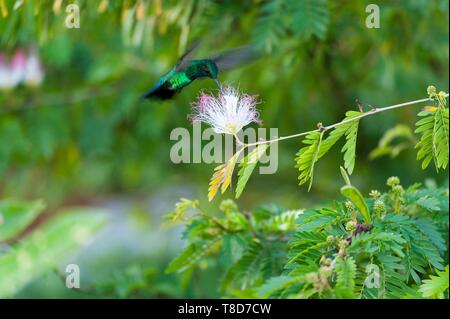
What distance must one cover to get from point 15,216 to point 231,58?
56.0 inches

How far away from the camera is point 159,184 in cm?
623

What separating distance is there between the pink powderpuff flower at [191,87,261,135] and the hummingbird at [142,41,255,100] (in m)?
0.28

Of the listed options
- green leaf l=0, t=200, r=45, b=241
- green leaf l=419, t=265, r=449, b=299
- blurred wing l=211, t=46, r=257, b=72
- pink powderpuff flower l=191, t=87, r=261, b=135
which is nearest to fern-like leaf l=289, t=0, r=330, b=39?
blurred wing l=211, t=46, r=257, b=72

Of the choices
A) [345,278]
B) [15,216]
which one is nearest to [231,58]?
[345,278]

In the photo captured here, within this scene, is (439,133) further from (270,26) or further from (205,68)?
(270,26)

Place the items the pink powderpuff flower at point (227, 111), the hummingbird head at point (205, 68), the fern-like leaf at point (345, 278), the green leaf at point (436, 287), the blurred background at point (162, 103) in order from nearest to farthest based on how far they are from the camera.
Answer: the fern-like leaf at point (345, 278) < the green leaf at point (436, 287) < the pink powderpuff flower at point (227, 111) < the hummingbird head at point (205, 68) < the blurred background at point (162, 103)

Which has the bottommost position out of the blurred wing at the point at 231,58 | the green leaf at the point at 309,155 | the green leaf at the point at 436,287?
the green leaf at the point at 436,287

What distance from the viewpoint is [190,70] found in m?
1.99

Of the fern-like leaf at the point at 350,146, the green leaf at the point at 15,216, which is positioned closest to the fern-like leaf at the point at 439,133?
the fern-like leaf at the point at 350,146

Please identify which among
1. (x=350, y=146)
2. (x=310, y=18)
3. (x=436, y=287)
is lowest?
(x=436, y=287)

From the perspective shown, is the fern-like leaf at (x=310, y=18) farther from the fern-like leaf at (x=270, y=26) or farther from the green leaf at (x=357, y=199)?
the green leaf at (x=357, y=199)

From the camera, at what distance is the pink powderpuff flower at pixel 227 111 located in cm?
157

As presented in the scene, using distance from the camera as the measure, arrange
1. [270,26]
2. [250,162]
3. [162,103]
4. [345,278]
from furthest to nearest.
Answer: [162,103]
[270,26]
[250,162]
[345,278]
